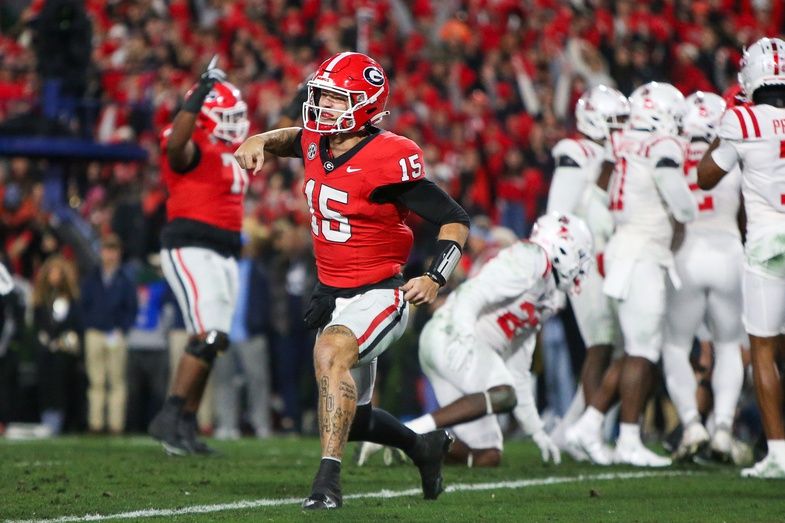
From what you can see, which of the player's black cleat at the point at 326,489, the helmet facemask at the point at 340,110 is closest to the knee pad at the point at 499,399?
the helmet facemask at the point at 340,110

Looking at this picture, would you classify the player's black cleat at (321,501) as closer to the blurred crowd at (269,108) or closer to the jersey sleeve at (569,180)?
the jersey sleeve at (569,180)

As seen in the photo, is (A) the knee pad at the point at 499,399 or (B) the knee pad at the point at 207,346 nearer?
(A) the knee pad at the point at 499,399

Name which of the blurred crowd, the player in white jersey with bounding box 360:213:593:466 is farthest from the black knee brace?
the blurred crowd

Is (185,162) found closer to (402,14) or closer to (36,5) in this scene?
(36,5)

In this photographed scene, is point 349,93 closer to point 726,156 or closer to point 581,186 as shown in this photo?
point 726,156

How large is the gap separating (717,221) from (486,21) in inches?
440

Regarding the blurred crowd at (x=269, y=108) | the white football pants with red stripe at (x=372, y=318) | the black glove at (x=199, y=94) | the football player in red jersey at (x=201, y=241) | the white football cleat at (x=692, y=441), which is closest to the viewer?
the white football pants with red stripe at (x=372, y=318)

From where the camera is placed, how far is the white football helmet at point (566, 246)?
8.38m

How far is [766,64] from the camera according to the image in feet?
24.8

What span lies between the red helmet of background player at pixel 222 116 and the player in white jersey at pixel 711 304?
2909 mm

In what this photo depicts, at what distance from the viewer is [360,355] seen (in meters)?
5.86

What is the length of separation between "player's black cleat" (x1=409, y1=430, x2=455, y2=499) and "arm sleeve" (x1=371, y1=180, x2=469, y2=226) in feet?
3.28

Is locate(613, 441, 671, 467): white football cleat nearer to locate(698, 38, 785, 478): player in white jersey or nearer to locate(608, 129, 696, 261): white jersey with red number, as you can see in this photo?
locate(698, 38, 785, 478): player in white jersey

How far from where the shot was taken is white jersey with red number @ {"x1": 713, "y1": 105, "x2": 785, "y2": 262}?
7.48m
